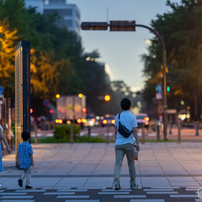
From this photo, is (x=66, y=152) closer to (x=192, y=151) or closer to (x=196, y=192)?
(x=192, y=151)

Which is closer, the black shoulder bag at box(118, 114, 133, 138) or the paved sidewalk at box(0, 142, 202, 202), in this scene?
the paved sidewalk at box(0, 142, 202, 202)

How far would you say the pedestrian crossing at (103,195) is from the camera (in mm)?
11352

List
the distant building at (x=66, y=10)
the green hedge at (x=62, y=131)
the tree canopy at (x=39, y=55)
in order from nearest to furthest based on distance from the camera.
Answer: the green hedge at (x=62, y=131) < the tree canopy at (x=39, y=55) < the distant building at (x=66, y=10)

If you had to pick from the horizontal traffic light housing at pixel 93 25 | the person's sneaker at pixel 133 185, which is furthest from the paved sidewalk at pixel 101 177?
the horizontal traffic light housing at pixel 93 25

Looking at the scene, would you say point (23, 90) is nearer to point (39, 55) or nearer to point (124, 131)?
point (124, 131)

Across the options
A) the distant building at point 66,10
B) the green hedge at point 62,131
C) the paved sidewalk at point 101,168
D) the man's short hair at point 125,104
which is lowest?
the paved sidewalk at point 101,168

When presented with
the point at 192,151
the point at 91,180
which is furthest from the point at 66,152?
the point at 91,180

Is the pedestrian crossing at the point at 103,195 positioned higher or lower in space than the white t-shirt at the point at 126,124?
lower

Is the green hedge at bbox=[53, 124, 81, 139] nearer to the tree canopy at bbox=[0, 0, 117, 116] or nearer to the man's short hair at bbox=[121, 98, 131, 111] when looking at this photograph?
the tree canopy at bbox=[0, 0, 117, 116]

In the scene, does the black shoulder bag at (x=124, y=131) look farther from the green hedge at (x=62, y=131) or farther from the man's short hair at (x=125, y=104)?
the green hedge at (x=62, y=131)

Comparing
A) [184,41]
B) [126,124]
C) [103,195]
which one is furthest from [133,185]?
[184,41]


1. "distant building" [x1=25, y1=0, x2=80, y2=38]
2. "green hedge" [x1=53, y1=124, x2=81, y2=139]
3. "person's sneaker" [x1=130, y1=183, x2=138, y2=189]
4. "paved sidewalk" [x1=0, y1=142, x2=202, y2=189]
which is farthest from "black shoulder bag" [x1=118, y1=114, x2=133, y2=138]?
"distant building" [x1=25, y1=0, x2=80, y2=38]

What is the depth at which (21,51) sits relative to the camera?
17.4m

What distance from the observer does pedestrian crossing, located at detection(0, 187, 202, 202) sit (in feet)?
37.2
